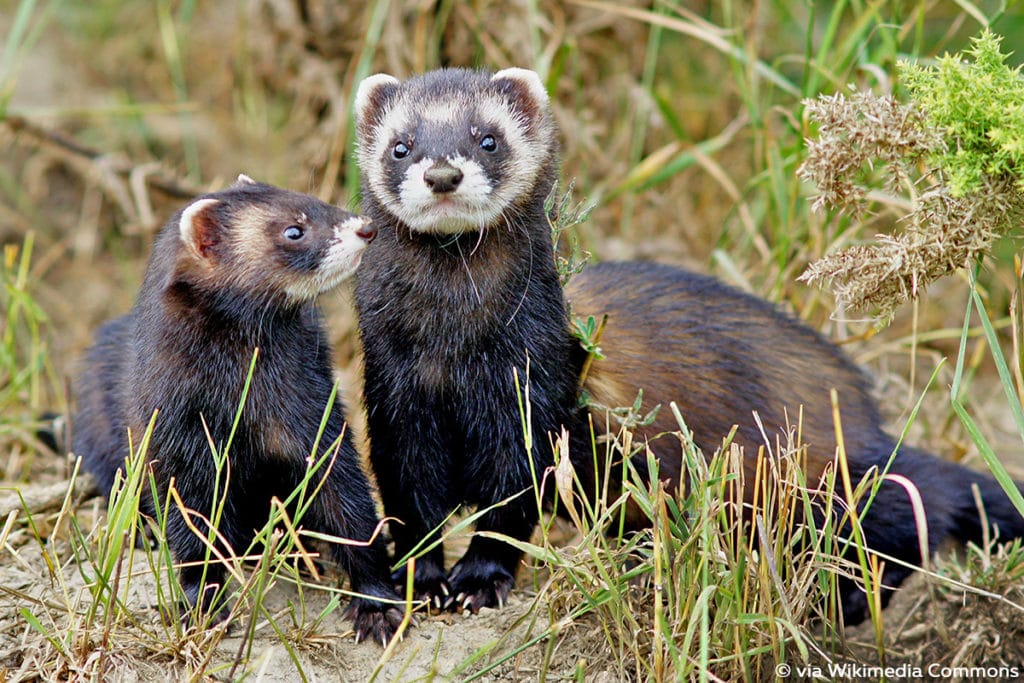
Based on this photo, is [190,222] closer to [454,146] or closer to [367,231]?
[367,231]

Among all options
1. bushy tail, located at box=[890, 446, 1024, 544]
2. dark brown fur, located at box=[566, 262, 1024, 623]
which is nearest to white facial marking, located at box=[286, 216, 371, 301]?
dark brown fur, located at box=[566, 262, 1024, 623]

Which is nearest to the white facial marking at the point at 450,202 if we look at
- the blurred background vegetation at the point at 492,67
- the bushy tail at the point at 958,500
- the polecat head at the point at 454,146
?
the polecat head at the point at 454,146

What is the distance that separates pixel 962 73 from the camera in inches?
119

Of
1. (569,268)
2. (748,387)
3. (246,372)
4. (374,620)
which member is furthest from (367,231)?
(748,387)

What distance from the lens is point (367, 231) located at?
3375 mm

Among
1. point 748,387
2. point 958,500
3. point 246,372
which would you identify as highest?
point 246,372

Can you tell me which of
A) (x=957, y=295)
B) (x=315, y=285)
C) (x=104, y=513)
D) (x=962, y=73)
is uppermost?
(x=962, y=73)

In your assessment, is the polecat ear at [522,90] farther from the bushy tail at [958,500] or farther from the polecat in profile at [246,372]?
the bushy tail at [958,500]

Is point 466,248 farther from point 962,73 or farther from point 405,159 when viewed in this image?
point 962,73

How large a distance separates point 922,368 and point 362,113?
3.55m

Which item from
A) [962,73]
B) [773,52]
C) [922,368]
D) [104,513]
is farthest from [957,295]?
[104,513]

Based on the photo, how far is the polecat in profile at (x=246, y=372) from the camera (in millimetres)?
3355

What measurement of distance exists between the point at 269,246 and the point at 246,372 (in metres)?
0.38

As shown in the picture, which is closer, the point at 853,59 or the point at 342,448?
the point at 342,448
